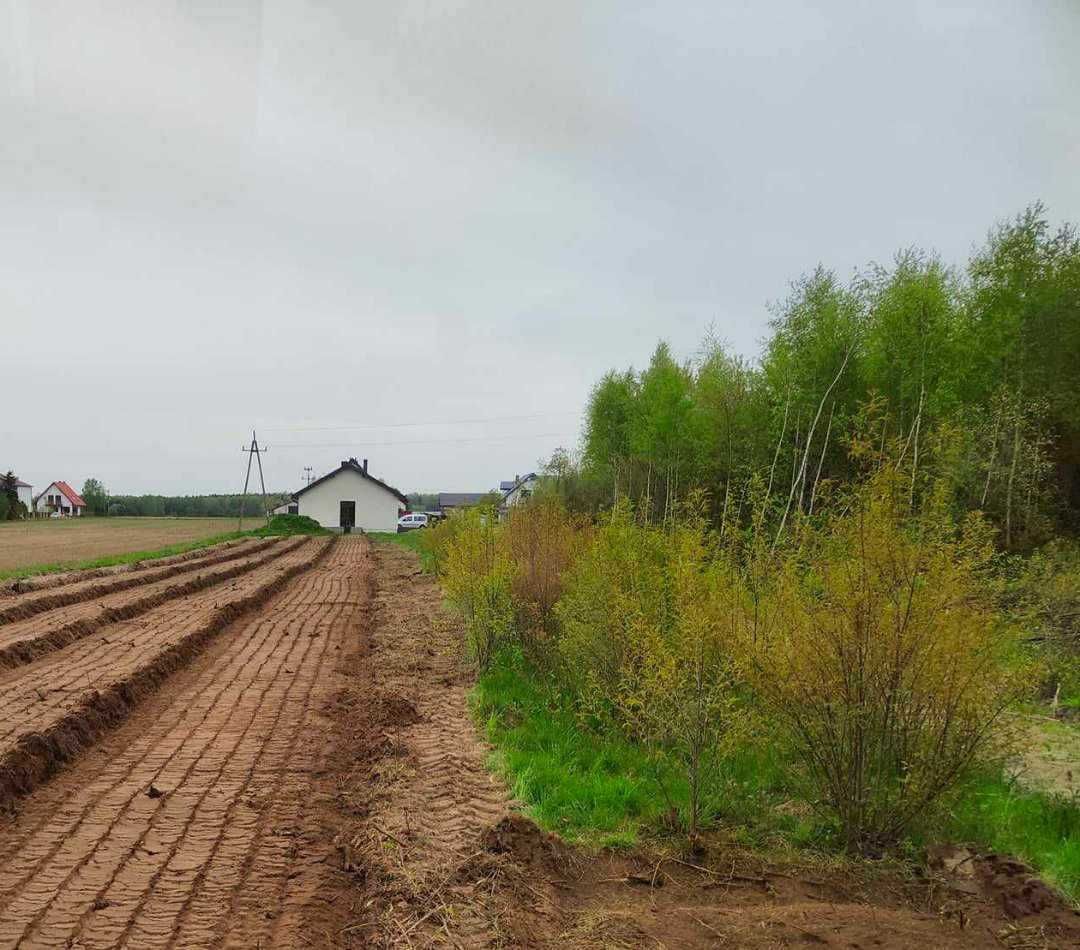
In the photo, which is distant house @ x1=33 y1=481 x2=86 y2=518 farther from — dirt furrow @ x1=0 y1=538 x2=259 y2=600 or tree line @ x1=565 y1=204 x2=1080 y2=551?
tree line @ x1=565 y1=204 x2=1080 y2=551

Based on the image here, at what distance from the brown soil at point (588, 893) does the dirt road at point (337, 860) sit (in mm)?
14

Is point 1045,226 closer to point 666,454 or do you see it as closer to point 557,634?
point 666,454

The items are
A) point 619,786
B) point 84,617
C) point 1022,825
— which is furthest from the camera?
point 84,617

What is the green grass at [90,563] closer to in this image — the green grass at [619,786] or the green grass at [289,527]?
the green grass at [289,527]

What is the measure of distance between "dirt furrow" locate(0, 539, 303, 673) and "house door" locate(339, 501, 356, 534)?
124 ft

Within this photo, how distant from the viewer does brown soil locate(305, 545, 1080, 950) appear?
149 inches

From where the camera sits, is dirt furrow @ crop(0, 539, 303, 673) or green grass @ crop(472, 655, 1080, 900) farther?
dirt furrow @ crop(0, 539, 303, 673)

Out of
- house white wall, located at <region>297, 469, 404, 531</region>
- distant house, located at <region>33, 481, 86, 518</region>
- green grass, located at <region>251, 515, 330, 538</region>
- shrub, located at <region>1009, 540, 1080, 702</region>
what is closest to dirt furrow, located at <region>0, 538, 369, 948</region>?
shrub, located at <region>1009, 540, 1080, 702</region>

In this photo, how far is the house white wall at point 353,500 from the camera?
197 feet

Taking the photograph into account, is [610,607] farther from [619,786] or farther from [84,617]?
[84,617]

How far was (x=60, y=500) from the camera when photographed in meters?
114

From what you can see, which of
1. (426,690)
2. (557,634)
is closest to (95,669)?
(426,690)

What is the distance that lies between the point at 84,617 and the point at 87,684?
540 centimetres

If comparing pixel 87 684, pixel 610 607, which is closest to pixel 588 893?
pixel 610 607
